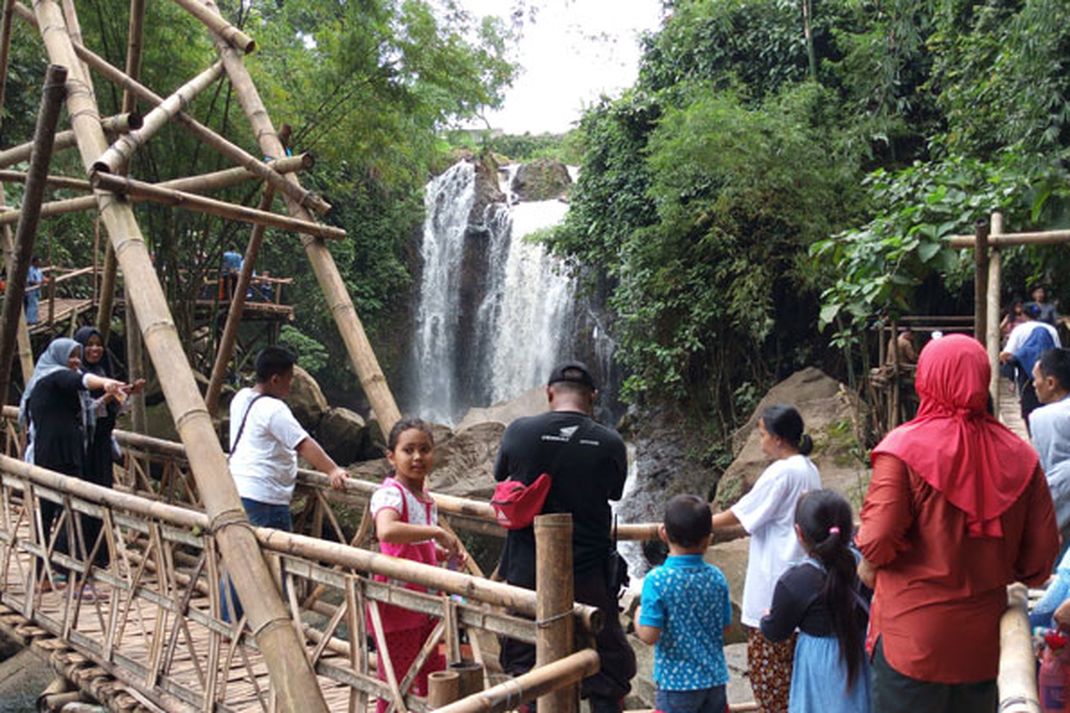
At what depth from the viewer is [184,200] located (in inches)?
167

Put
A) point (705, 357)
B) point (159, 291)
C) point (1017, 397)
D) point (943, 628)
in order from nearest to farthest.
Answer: point (943, 628)
point (159, 291)
point (1017, 397)
point (705, 357)

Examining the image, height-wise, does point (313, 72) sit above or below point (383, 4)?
below

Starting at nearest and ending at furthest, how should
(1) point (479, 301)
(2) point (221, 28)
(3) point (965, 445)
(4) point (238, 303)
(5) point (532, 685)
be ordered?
(3) point (965, 445) → (5) point (532, 685) → (2) point (221, 28) → (4) point (238, 303) → (1) point (479, 301)

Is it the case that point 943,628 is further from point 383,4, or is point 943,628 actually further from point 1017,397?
point 383,4

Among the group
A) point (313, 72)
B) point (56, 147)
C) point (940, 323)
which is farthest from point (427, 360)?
point (56, 147)

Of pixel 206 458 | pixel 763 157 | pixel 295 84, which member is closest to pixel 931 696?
pixel 206 458

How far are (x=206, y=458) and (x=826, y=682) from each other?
2.38 meters

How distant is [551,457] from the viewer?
304 centimetres

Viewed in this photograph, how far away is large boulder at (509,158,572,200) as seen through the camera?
23234 mm

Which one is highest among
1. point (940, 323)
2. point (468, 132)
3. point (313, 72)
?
point (468, 132)

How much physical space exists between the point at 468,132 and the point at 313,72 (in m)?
19.6

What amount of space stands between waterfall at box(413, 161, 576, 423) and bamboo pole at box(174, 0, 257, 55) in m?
13.3

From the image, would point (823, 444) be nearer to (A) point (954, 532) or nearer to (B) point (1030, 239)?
(B) point (1030, 239)

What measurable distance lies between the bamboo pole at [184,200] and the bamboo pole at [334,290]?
210 mm
